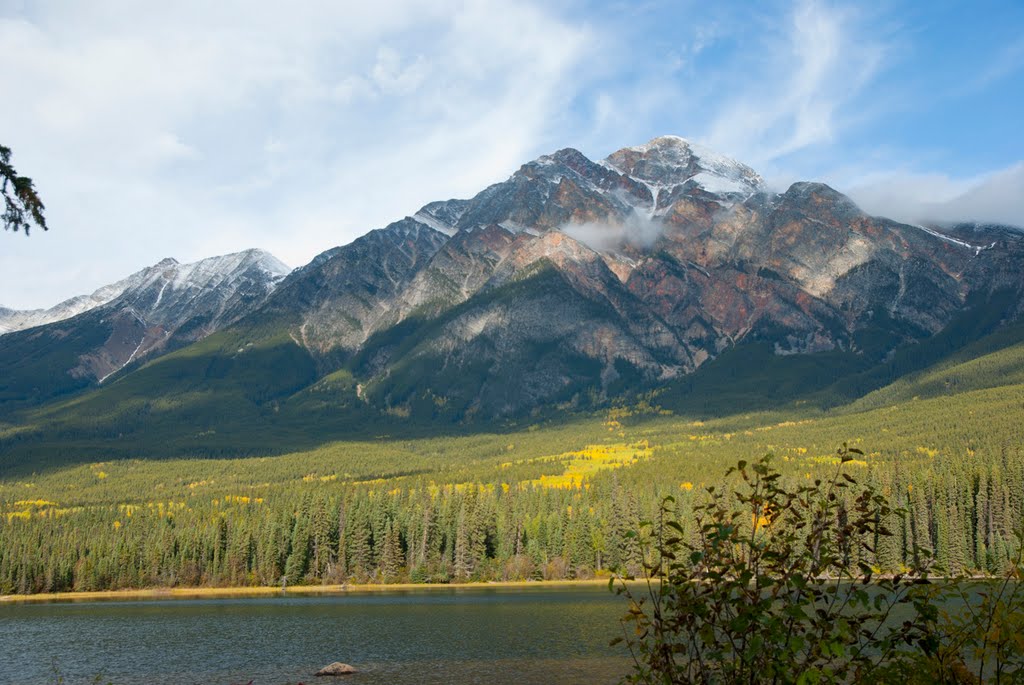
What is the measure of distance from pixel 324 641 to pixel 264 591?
82.8 meters

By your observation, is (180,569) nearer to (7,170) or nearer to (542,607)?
(542,607)

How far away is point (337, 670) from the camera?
234 ft

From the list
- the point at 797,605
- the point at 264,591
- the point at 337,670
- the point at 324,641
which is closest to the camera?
the point at 797,605

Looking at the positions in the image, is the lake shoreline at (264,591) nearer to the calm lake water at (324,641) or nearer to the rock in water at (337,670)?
the calm lake water at (324,641)

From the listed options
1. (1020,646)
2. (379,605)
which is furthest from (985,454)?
(1020,646)

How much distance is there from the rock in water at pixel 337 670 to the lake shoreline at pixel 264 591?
293 feet

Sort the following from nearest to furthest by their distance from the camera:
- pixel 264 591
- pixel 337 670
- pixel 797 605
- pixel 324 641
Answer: pixel 797 605 → pixel 337 670 → pixel 324 641 → pixel 264 591

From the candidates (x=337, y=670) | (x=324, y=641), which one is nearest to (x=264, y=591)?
(x=324, y=641)

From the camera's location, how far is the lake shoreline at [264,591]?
161250mm

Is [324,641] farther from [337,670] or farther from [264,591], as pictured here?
[264,591]

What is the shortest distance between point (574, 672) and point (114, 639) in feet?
196

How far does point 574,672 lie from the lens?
221 ft

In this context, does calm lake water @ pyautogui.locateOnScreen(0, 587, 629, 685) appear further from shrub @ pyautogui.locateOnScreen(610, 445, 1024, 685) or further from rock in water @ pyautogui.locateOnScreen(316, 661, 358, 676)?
shrub @ pyautogui.locateOnScreen(610, 445, 1024, 685)

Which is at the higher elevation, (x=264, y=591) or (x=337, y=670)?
(x=337, y=670)
